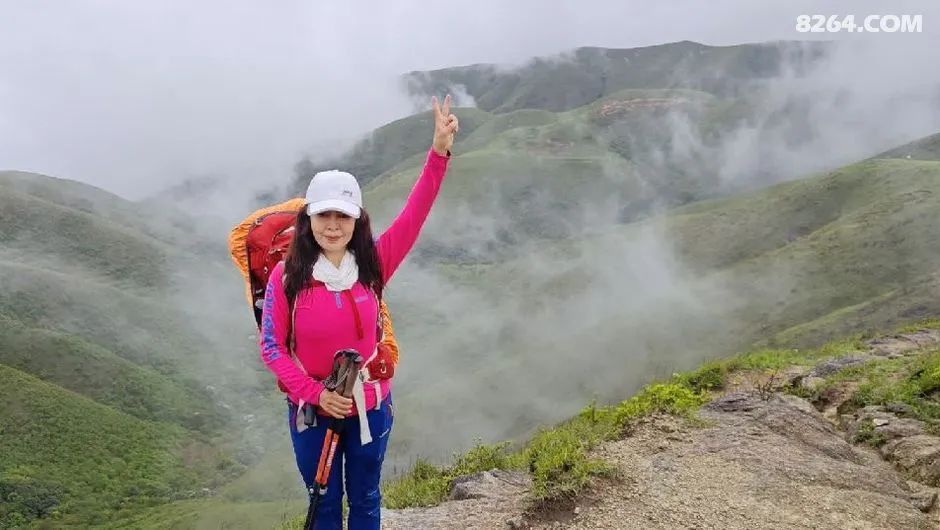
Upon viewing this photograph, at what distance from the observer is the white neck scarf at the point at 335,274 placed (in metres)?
3.81

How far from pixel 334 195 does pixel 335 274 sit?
1.58ft

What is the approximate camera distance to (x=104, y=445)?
261 feet

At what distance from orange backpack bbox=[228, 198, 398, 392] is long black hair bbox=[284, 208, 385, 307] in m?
0.18

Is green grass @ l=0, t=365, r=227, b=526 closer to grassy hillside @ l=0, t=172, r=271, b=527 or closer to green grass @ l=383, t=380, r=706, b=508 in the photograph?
grassy hillside @ l=0, t=172, r=271, b=527

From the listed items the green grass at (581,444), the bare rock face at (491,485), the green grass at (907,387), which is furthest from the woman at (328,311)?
the green grass at (907,387)

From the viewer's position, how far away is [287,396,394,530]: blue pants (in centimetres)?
414

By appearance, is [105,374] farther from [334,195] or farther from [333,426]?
[334,195]

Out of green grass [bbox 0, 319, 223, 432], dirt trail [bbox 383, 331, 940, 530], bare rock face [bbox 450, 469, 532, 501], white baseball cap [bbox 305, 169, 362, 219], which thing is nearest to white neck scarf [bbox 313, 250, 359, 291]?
white baseball cap [bbox 305, 169, 362, 219]

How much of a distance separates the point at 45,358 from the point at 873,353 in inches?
4238

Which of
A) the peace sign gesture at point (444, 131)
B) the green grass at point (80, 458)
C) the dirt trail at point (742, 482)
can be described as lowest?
the green grass at point (80, 458)

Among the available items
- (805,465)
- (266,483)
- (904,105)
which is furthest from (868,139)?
(805,465)

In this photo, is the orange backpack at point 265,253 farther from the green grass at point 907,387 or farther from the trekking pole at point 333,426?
the green grass at point 907,387

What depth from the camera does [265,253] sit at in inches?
162

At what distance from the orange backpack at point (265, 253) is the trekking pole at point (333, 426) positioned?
301mm
